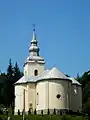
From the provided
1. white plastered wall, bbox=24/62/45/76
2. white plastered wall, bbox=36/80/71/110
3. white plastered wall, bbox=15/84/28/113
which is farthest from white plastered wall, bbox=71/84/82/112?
white plastered wall, bbox=15/84/28/113

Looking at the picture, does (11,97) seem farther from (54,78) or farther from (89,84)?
(54,78)

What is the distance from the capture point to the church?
6788cm

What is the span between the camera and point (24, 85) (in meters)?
74.9

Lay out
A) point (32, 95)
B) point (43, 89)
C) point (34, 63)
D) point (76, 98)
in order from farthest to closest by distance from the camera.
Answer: point (34, 63) < point (76, 98) < point (32, 95) < point (43, 89)

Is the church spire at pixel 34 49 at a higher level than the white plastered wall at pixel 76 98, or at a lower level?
higher

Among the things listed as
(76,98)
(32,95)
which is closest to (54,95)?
(32,95)

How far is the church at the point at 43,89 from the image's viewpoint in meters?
67.9

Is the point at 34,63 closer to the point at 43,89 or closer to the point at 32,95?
the point at 32,95

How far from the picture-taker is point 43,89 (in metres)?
68.8

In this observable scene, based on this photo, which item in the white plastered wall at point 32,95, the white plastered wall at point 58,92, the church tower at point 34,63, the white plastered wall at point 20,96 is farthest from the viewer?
the church tower at point 34,63

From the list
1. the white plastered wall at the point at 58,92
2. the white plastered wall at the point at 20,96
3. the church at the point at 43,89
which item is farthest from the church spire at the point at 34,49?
the white plastered wall at the point at 58,92

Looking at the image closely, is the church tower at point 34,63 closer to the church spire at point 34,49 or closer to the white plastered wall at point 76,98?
the church spire at point 34,49

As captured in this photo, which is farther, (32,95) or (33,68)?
(33,68)

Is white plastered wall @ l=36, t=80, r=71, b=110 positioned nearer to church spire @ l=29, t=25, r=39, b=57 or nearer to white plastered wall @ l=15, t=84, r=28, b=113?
white plastered wall @ l=15, t=84, r=28, b=113
